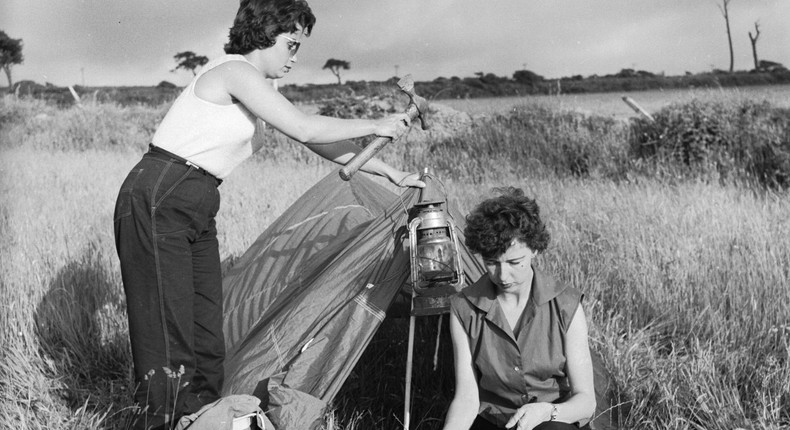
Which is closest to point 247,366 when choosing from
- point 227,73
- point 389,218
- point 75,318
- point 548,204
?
point 389,218

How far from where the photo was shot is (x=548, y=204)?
6707mm

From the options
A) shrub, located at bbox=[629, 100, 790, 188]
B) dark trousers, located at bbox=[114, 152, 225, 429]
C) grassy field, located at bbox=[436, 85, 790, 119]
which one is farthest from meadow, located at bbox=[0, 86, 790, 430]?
grassy field, located at bbox=[436, 85, 790, 119]

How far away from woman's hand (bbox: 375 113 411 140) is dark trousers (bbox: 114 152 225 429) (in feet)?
2.14

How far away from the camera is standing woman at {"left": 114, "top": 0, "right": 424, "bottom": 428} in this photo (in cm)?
276

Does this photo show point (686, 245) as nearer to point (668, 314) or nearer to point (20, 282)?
point (668, 314)

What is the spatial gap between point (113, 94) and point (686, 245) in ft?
81.3

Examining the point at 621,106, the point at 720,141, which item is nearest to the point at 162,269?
the point at 720,141

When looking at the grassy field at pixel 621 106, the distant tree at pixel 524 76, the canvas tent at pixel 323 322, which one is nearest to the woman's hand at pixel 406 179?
the canvas tent at pixel 323 322

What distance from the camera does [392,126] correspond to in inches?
113

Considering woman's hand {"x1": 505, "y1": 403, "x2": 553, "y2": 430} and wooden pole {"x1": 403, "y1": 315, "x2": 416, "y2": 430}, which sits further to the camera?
wooden pole {"x1": 403, "y1": 315, "x2": 416, "y2": 430}

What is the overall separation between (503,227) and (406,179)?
0.67 metres

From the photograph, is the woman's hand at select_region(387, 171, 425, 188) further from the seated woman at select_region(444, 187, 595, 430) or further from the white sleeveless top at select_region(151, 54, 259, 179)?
the white sleeveless top at select_region(151, 54, 259, 179)

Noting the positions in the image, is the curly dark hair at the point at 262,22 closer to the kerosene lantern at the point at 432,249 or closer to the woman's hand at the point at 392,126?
the woman's hand at the point at 392,126

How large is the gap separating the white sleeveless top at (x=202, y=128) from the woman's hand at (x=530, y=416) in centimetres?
138
